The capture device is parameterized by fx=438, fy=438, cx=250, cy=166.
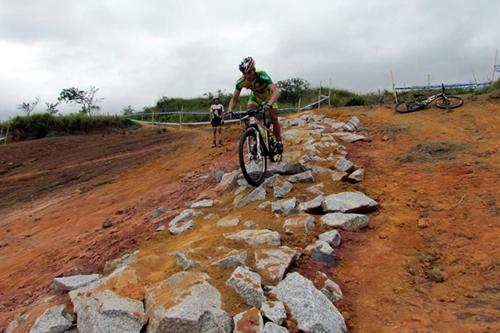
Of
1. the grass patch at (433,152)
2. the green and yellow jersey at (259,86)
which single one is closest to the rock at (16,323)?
the green and yellow jersey at (259,86)

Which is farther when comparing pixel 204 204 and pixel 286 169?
pixel 286 169

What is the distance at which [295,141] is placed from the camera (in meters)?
10.2

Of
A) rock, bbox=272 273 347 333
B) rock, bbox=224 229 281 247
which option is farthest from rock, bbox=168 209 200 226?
rock, bbox=272 273 347 333

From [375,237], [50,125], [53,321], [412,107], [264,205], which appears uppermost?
[412,107]

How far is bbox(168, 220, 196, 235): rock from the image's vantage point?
605cm

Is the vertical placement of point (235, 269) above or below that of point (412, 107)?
below

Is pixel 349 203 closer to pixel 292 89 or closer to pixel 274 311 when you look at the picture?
pixel 274 311

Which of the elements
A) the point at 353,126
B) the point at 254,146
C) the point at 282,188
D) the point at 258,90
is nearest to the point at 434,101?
the point at 353,126

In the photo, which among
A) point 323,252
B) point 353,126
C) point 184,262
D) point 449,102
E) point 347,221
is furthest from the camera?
point 449,102

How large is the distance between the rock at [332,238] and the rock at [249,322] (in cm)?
158

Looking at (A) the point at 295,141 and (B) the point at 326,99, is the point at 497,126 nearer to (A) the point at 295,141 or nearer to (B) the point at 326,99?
(A) the point at 295,141

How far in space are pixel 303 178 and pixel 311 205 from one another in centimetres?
108

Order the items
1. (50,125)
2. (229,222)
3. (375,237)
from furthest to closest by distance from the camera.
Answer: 1. (50,125)
2. (229,222)
3. (375,237)

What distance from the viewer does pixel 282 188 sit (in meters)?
Result: 6.55
